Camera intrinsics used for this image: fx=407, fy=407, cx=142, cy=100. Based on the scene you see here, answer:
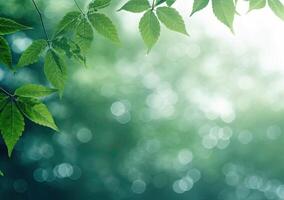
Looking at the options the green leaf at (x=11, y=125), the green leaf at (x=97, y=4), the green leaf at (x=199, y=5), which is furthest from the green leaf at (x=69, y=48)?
the green leaf at (x=199, y=5)

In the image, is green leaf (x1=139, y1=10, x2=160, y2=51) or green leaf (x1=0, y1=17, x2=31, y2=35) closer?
green leaf (x1=0, y1=17, x2=31, y2=35)

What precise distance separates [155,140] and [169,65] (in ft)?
11.0

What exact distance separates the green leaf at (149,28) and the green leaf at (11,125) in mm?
456

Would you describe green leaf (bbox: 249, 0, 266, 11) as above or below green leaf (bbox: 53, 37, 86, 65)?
above

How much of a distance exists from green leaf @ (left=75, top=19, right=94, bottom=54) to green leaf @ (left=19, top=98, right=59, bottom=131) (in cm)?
23

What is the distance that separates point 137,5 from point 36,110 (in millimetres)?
452

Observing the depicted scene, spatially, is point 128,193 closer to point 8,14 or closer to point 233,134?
point 233,134

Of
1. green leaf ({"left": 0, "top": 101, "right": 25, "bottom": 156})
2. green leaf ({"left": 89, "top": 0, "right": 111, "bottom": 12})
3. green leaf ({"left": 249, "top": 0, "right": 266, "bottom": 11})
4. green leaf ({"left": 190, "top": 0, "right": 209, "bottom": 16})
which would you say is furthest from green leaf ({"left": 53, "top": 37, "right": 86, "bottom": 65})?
green leaf ({"left": 249, "top": 0, "right": 266, "bottom": 11})

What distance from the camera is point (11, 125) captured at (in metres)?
1.22

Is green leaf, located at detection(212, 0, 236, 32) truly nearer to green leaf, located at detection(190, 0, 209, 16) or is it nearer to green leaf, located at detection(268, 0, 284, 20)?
green leaf, located at detection(190, 0, 209, 16)

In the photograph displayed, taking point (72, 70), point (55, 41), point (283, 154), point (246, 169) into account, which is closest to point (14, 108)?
point (55, 41)

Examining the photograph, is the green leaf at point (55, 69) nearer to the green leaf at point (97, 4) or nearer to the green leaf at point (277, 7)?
the green leaf at point (97, 4)

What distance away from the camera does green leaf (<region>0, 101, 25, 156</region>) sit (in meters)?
1.21

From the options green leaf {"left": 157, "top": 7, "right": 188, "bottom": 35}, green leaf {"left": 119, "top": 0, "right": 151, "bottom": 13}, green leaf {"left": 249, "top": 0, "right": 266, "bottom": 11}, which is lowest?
green leaf {"left": 157, "top": 7, "right": 188, "bottom": 35}
